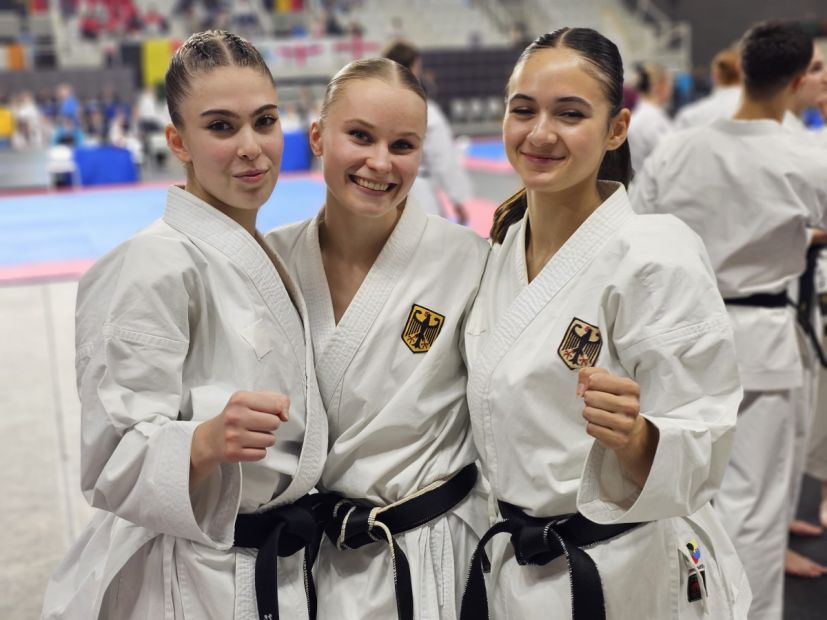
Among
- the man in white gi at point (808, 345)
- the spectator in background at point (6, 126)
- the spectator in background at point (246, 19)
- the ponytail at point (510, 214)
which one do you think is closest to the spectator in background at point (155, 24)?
the spectator in background at point (246, 19)

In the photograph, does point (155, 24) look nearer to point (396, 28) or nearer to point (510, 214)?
point (396, 28)

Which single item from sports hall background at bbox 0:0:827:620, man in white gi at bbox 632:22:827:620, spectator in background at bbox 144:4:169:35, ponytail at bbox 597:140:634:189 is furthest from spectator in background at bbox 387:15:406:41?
ponytail at bbox 597:140:634:189

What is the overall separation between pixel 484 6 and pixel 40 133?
1374 cm

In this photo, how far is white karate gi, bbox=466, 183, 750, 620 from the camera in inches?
63.2

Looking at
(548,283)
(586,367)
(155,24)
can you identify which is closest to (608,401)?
(586,367)

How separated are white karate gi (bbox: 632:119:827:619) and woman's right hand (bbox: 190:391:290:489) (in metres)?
1.95

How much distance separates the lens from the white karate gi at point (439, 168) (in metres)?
5.84

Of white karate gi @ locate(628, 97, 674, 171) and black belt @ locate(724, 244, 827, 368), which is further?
white karate gi @ locate(628, 97, 674, 171)

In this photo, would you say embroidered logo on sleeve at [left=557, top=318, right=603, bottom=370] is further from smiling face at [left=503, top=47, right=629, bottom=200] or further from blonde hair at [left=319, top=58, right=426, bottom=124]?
blonde hair at [left=319, top=58, right=426, bottom=124]

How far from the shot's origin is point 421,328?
186cm

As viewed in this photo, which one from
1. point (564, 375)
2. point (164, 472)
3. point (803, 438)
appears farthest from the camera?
point (803, 438)

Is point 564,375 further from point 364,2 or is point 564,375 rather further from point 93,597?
point 364,2

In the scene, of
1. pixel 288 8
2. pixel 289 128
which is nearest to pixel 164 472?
pixel 289 128

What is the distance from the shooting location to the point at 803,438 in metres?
3.25
